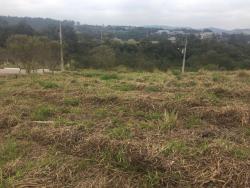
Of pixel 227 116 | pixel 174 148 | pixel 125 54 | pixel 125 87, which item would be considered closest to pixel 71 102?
pixel 125 87

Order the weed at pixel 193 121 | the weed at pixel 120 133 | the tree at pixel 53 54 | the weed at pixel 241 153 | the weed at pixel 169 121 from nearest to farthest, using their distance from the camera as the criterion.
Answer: the weed at pixel 241 153 → the weed at pixel 120 133 → the weed at pixel 169 121 → the weed at pixel 193 121 → the tree at pixel 53 54

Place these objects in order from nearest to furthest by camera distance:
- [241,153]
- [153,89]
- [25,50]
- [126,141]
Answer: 1. [241,153]
2. [126,141]
3. [153,89]
4. [25,50]

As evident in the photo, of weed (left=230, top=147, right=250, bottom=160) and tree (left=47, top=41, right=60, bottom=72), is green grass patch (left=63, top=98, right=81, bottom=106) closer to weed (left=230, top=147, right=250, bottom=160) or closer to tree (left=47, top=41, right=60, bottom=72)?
weed (left=230, top=147, right=250, bottom=160)

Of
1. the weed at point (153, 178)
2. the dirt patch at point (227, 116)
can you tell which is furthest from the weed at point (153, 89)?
the weed at point (153, 178)

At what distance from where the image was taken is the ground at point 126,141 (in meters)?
3.06

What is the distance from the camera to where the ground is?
306cm

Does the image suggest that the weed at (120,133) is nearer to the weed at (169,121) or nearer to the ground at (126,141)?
the ground at (126,141)

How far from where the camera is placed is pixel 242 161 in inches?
125

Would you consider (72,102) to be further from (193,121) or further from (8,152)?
(8,152)

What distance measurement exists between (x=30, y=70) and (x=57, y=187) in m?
12.8

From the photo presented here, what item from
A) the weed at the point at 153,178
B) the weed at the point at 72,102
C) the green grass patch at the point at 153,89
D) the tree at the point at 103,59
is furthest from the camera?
the tree at the point at 103,59

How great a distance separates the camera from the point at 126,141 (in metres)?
3.64

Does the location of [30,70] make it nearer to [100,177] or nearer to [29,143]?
[29,143]

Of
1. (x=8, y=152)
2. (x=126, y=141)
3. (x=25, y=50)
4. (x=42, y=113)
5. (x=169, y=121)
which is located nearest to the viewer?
(x=126, y=141)
